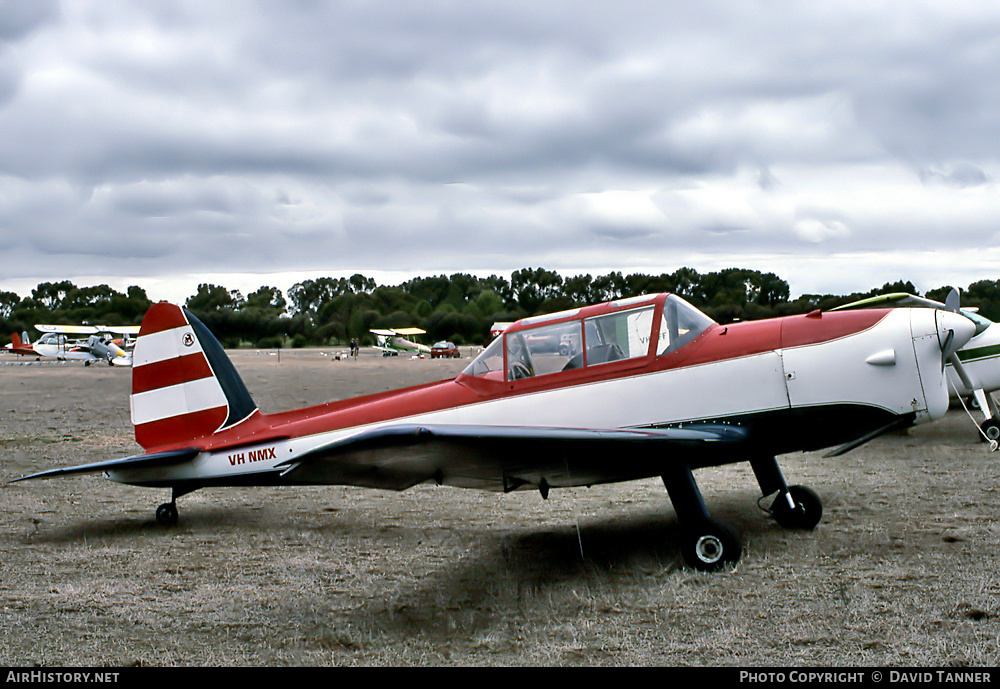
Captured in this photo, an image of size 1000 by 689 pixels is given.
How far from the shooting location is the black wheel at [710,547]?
5.21 meters

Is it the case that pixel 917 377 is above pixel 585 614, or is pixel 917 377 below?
above


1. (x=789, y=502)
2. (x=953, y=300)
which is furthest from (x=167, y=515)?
(x=953, y=300)

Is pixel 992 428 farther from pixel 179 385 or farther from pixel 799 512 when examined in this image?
pixel 179 385

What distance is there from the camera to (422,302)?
91500 millimetres

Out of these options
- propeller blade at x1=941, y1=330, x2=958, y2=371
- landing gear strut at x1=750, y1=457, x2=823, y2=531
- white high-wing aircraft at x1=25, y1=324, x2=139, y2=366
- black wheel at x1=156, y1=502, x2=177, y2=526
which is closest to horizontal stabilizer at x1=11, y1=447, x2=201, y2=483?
black wheel at x1=156, y1=502, x2=177, y2=526

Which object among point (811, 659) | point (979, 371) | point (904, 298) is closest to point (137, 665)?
point (811, 659)

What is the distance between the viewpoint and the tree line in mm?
28219

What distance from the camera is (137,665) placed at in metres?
3.84

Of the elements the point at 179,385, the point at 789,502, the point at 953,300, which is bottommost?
the point at 789,502

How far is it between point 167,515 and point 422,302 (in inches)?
3343

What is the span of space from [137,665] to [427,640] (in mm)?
1493
